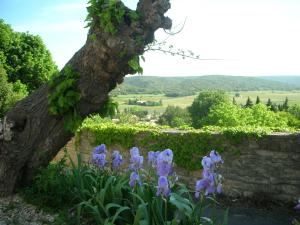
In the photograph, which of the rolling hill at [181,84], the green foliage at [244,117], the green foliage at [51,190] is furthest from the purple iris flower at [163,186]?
the rolling hill at [181,84]

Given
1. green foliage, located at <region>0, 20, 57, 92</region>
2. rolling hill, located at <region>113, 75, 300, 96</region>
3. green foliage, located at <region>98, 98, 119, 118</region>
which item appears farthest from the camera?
rolling hill, located at <region>113, 75, 300, 96</region>

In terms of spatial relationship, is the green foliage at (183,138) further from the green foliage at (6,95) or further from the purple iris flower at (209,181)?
the green foliage at (6,95)

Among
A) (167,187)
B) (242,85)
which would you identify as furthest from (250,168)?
(242,85)

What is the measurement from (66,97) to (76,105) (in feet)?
0.76

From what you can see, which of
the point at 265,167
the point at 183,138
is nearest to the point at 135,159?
the point at 265,167

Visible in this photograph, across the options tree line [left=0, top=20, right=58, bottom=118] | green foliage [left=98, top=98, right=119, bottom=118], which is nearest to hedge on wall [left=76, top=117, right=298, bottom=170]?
green foliage [left=98, top=98, right=119, bottom=118]

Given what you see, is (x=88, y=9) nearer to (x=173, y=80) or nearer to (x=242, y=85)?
(x=173, y=80)

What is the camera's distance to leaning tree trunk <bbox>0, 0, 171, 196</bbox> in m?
4.59

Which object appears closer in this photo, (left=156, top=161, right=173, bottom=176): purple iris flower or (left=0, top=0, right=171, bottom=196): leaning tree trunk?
(left=156, top=161, right=173, bottom=176): purple iris flower

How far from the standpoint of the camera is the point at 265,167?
7965mm

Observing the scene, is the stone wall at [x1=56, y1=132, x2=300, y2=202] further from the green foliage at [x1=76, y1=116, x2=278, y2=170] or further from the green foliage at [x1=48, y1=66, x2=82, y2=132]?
the green foliage at [x1=48, y1=66, x2=82, y2=132]

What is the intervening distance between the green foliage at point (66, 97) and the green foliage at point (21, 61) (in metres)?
14.5

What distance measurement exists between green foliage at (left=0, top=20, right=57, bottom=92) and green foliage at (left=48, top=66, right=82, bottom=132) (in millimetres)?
14466

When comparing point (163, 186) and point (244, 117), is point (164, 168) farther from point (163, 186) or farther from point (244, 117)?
point (244, 117)
